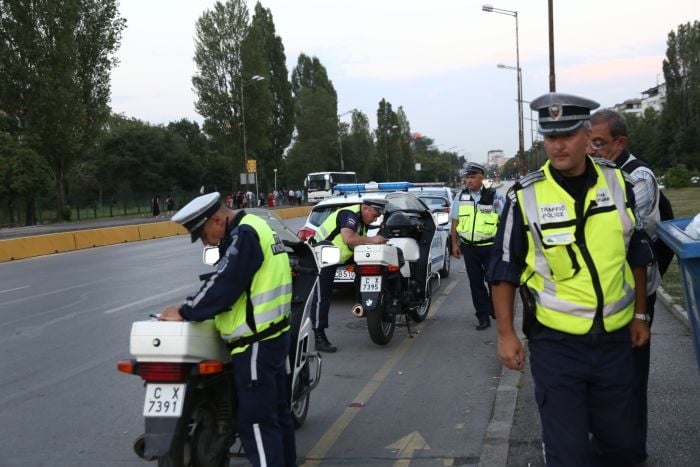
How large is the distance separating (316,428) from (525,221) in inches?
111

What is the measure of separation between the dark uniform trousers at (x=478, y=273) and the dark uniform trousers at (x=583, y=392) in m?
5.28

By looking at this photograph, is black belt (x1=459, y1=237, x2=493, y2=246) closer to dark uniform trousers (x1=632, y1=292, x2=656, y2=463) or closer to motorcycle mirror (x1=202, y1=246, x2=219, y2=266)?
motorcycle mirror (x1=202, y1=246, x2=219, y2=266)

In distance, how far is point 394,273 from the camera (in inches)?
310

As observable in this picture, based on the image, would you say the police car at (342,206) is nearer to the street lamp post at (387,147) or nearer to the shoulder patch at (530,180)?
the shoulder patch at (530,180)

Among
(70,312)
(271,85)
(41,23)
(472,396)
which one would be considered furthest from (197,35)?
(472,396)

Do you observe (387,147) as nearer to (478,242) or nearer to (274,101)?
(274,101)

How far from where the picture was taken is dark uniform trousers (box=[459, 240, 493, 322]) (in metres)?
8.52

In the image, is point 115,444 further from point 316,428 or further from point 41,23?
point 41,23

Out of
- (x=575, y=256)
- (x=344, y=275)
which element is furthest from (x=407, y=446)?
(x=344, y=275)

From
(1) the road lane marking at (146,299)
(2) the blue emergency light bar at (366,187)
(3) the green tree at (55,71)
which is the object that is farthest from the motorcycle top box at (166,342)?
(3) the green tree at (55,71)

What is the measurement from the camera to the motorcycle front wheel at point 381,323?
7.57 meters

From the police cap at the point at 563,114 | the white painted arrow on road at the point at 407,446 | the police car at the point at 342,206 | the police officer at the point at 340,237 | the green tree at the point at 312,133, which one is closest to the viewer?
the police cap at the point at 563,114

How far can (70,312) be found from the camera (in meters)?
10.7

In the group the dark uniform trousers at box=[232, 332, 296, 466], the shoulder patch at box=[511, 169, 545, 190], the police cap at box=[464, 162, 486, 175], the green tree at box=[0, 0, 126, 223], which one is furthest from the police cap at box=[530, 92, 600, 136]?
the green tree at box=[0, 0, 126, 223]
